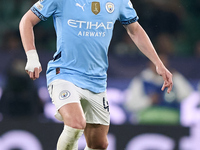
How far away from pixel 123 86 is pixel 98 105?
264 cm

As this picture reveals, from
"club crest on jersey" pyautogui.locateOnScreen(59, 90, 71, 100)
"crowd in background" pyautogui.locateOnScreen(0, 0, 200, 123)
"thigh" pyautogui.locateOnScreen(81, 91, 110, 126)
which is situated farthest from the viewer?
"crowd in background" pyautogui.locateOnScreen(0, 0, 200, 123)

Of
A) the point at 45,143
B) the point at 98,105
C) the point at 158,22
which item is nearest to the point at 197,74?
the point at 158,22

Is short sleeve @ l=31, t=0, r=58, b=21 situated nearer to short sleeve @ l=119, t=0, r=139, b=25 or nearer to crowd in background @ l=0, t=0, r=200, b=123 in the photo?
short sleeve @ l=119, t=0, r=139, b=25

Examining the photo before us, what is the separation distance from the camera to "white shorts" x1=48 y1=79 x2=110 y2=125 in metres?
4.33

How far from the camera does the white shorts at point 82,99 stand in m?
4.33

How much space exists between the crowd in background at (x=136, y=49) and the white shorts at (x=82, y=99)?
8.13 ft

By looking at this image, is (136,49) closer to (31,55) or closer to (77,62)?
(77,62)

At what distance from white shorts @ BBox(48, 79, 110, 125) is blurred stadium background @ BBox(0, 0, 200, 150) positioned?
1.95 meters

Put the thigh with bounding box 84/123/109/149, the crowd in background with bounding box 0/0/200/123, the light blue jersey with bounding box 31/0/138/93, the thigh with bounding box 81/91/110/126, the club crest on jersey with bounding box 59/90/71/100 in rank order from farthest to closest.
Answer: the crowd in background with bounding box 0/0/200/123
the thigh with bounding box 84/123/109/149
the thigh with bounding box 81/91/110/126
the light blue jersey with bounding box 31/0/138/93
the club crest on jersey with bounding box 59/90/71/100

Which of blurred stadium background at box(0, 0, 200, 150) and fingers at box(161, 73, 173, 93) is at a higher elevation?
fingers at box(161, 73, 173, 93)

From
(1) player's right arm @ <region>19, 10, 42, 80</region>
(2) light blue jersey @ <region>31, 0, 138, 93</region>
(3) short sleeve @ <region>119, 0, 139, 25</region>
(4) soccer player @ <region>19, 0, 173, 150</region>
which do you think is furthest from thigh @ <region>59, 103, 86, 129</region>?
(3) short sleeve @ <region>119, 0, 139, 25</region>

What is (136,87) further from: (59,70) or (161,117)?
(59,70)

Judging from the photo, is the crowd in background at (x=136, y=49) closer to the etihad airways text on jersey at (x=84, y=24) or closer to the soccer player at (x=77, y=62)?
the soccer player at (x=77, y=62)

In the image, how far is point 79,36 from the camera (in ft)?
14.7
